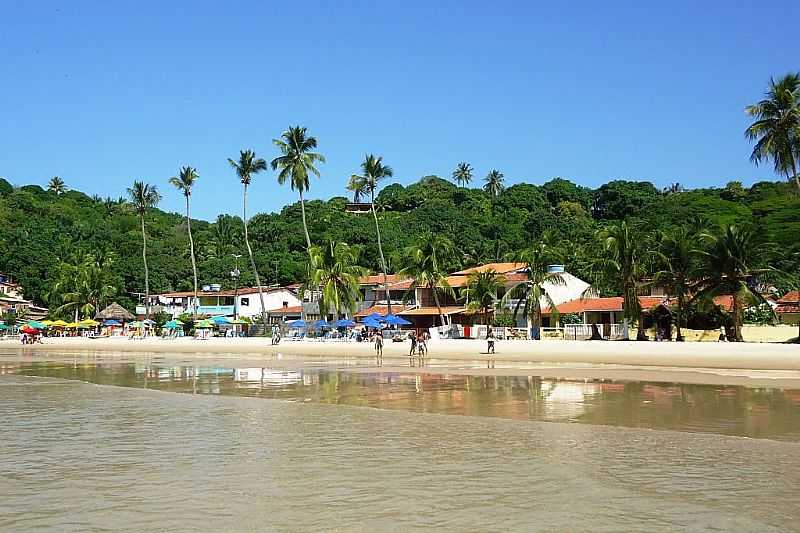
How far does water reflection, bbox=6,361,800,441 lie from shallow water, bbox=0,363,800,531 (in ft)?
0.42

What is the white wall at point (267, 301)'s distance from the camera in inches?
3137

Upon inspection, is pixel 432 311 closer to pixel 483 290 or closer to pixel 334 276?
pixel 334 276

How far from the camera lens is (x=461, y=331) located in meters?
52.6

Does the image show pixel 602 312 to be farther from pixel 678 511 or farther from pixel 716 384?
pixel 678 511

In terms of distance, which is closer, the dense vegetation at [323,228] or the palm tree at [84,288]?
the palm tree at [84,288]

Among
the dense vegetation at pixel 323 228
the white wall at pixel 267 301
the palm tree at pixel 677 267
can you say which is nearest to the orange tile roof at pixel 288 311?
the white wall at pixel 267 301

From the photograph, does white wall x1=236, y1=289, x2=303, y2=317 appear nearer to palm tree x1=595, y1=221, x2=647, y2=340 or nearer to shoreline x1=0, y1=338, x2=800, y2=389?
shoreline x1=0, y1=338, x2=800, y2=389

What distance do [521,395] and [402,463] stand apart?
9943 millimetres

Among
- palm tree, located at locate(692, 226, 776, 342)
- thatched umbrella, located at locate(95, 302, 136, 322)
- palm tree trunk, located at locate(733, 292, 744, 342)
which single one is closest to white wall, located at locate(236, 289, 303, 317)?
thatched umbrella, located at locate(95, 302, 136, 322)

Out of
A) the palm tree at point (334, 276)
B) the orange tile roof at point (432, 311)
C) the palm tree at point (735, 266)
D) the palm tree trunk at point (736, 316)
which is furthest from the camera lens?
the orange tile roof at point (432, 311)

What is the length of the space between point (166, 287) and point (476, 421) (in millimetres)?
78525

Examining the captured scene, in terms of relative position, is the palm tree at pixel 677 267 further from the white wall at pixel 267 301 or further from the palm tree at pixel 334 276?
the white wall at pixel 267 301

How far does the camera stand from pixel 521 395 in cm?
2067

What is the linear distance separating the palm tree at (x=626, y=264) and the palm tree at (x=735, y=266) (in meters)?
4.13
